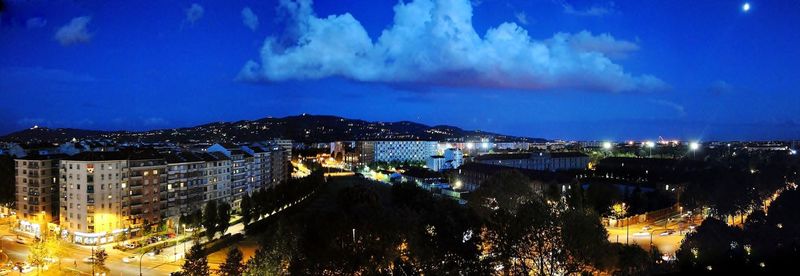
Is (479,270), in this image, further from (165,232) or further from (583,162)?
(583,162)

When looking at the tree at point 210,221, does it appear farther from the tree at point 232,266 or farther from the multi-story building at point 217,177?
the tree at point 232,266

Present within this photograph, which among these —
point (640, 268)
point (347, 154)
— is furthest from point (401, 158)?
point (640, 268)

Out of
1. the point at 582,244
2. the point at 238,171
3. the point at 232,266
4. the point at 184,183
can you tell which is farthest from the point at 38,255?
the point at 582,244

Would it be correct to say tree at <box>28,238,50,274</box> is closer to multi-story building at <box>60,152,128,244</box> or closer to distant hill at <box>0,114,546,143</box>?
multi-story building at <box>60,152,128,244</box>

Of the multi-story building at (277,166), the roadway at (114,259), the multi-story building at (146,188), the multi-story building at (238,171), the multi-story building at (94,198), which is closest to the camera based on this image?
the roadway at (114,259)

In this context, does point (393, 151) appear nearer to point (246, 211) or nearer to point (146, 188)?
point (246, 211)

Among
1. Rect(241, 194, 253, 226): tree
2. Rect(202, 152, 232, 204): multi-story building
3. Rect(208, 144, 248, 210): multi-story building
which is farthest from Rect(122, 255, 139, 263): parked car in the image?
Rect(208, 144, 248, 210): multi-story building

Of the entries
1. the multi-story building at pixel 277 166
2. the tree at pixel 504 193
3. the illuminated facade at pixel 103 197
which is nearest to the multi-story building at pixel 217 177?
the illuminated facade at pixel 103 197
